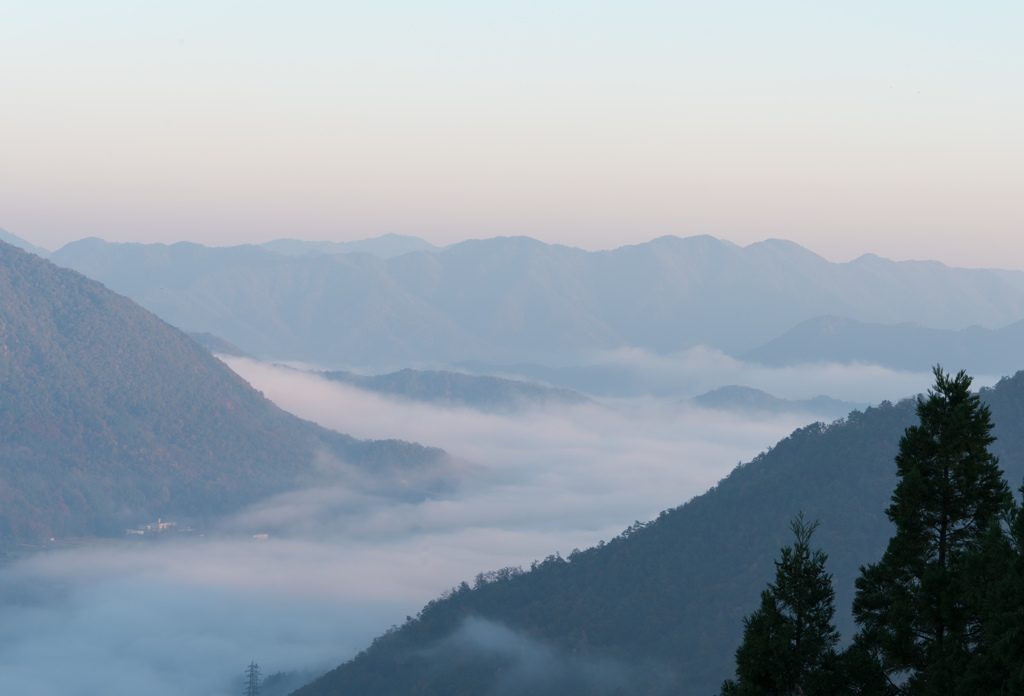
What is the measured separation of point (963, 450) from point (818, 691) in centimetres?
702

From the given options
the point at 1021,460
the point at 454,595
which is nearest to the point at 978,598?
the point at 1021,460

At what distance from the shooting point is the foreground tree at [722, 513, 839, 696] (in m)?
25.8

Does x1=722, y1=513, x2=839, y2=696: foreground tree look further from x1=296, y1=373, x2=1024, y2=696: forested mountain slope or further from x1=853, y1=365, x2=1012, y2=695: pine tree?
x1=296, y1=373, x2=1024, y2=696: forested mountain slope

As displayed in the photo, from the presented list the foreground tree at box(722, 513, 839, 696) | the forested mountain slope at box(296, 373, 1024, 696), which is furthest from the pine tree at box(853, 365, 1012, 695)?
the forested mountain slope at box(296, 373, 1024, 696)

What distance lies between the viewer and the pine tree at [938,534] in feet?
80.9

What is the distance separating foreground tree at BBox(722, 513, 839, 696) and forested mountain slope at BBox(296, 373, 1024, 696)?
8003 centimetres

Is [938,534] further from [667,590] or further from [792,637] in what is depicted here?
[667,590]

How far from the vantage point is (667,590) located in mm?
124500

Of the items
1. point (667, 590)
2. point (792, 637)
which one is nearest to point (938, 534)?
point (792, 637)

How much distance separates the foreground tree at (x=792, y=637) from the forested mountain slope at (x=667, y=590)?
8003 cm

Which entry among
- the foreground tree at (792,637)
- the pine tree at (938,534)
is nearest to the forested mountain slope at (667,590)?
the foreground tree at (792,637)

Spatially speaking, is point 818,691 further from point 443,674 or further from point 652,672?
point 443,674

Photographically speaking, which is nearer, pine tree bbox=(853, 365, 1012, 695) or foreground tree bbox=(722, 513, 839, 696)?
pine tree bbox=(853, 365, 1012, 695)

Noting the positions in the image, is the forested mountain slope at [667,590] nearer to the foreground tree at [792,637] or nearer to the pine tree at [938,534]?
the foreground tree at [792,637]
